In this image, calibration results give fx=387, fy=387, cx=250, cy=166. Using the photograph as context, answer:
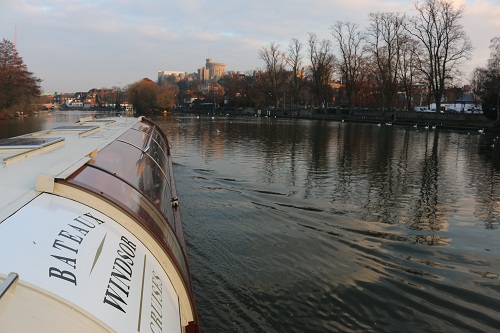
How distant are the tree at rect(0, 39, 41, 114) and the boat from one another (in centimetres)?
6350

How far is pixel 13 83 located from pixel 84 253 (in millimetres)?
67280

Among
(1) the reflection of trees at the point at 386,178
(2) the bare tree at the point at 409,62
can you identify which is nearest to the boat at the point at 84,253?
(1) the reflection of trees at the point at 386,178

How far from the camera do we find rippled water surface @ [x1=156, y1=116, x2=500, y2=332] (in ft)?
18.3

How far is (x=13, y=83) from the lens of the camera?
58500 millimetres

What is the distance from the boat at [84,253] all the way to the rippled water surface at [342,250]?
2.31m

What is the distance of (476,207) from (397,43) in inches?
2339

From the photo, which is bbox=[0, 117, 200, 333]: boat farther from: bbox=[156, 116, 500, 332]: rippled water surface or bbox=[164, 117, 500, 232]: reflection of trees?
bbox=[164, 117, 500, 232]: reflection of trees

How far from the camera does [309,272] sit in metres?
6.85

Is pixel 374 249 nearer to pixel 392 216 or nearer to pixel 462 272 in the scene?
pixel 462 272

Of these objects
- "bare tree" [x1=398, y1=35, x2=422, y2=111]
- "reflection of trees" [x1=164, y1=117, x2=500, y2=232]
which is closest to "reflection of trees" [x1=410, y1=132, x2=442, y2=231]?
"reflection of trees" [x1=164, y1=117, x2=500, y2=232]

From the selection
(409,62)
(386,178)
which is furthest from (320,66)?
(386,178)

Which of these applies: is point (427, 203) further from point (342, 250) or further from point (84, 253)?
point (84, 253)

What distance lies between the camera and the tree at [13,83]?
5756cm

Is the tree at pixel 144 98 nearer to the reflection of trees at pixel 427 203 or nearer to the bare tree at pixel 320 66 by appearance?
the bare tree at pixel 320 66
